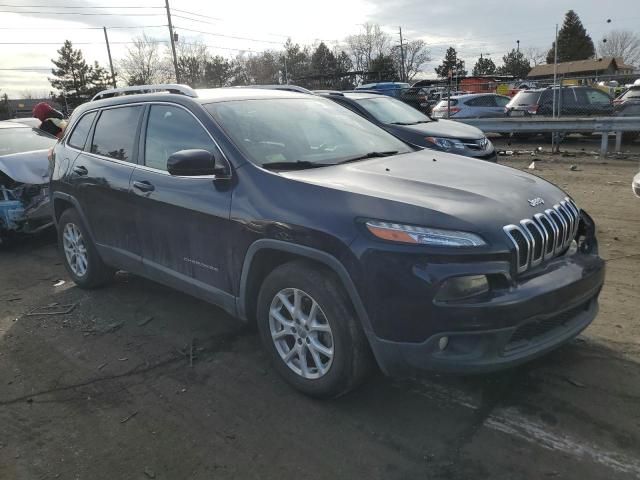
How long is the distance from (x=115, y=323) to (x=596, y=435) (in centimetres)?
360

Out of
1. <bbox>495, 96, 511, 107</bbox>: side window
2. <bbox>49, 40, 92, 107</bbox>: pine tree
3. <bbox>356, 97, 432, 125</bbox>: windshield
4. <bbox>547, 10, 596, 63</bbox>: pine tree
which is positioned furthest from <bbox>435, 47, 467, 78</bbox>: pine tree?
<bbox>356, 97, 432, 125</bbox>: windshield

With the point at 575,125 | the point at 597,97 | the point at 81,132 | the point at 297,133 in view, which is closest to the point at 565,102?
the point at 597,97

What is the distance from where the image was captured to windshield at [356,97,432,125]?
30.6 ft

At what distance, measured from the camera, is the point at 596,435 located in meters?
2.72

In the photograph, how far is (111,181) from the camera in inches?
175

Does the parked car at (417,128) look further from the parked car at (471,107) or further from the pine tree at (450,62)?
the pine tree at (450,62)

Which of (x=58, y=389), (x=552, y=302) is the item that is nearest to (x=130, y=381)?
(x=58, y=389)

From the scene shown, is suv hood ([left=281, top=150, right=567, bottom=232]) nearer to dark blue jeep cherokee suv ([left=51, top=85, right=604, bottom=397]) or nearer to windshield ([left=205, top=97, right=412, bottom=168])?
dark blue jeep cherokee suv ([left=51, top=85, right=604, bottom=397])

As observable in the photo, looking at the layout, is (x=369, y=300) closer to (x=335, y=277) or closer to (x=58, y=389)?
(x=335, y=277)

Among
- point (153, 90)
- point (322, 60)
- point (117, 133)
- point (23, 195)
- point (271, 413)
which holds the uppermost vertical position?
point (322, 60)

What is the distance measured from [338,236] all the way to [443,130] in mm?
6779

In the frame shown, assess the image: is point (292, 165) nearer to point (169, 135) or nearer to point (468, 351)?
point (169, 135)

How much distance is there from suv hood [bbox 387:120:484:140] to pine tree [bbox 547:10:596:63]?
82.5m

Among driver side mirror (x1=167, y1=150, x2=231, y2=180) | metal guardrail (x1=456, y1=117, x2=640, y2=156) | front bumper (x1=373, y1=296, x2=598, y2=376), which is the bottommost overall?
front bumper (x1=373, y1=296, x2=598, y2=376)
